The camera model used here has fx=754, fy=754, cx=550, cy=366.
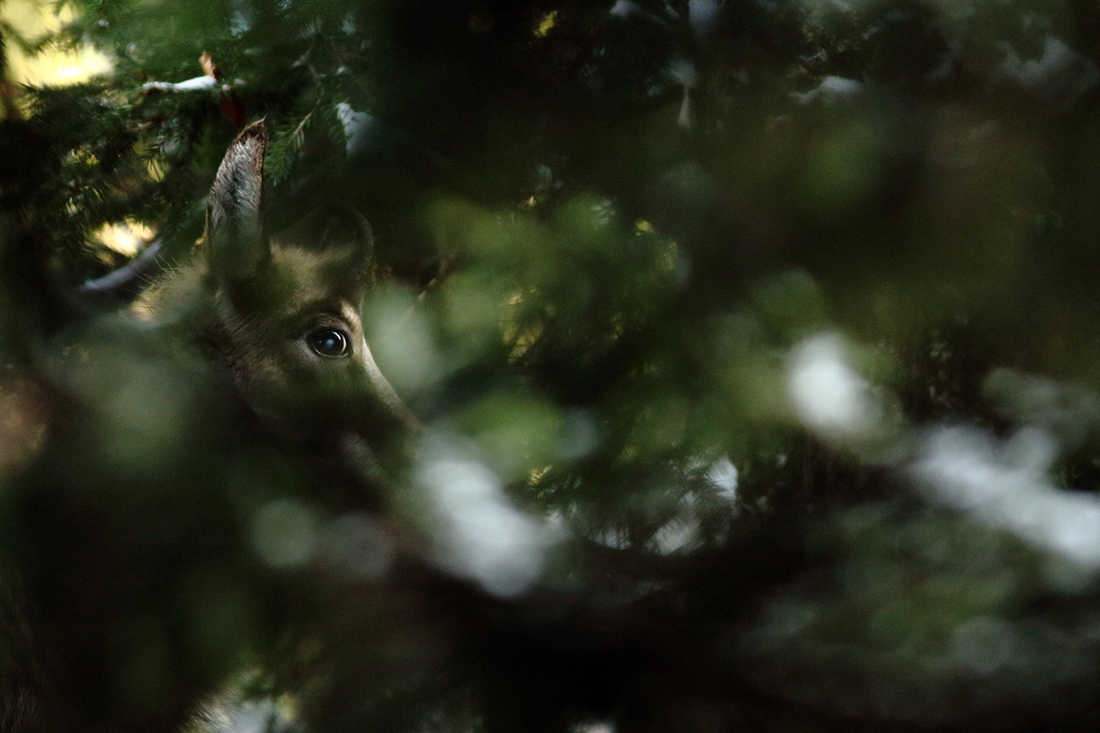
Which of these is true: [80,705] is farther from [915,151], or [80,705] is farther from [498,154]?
[915,151]

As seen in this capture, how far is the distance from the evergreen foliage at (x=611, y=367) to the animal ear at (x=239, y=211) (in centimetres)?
2

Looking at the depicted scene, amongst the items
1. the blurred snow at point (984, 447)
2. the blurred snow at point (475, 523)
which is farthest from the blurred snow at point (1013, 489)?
the blurred snow at point (475, 523)

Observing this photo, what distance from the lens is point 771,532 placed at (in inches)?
14.1

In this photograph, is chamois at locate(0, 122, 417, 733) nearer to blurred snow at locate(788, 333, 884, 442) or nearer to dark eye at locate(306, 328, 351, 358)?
dark eye at locate(306, 328, 351, 358)

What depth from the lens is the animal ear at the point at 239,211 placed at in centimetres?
40

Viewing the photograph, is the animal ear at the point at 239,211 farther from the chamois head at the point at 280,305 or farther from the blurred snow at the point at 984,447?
the blurred snow at the point at 984,447

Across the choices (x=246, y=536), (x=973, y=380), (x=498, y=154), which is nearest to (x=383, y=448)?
(x=246, y=536)

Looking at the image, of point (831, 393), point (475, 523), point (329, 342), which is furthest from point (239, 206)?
point (831, 393)

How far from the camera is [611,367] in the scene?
40 cm

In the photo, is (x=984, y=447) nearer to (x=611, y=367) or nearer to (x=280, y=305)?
(x=611, y=367)

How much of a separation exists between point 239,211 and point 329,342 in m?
0.10

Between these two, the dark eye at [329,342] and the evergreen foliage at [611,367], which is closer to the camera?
the evergreen foliage at [611,367]

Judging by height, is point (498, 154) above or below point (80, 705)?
above

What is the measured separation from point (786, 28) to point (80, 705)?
1.64 ft
